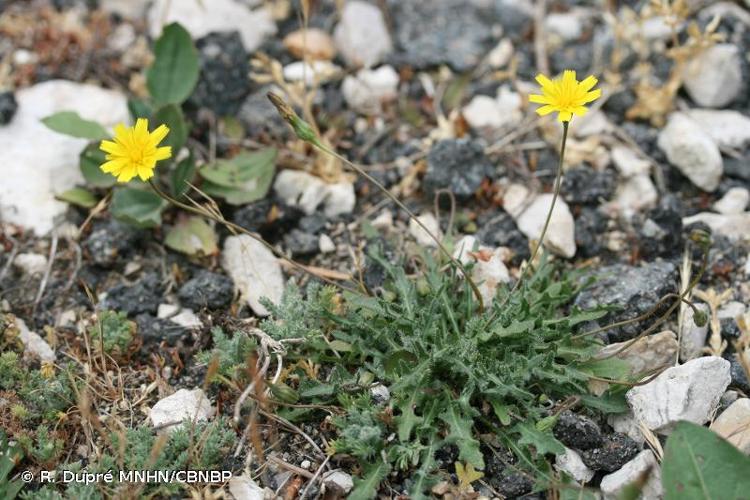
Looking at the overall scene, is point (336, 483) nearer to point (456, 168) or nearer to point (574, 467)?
point (574, 467)

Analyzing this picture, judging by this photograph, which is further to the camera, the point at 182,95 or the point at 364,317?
the point at 182,95

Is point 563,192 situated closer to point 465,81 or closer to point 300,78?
point 465,81

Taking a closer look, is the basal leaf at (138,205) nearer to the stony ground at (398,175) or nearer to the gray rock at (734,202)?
the stony ground at (398,175)

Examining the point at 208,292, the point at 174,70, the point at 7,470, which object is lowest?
the point at 7,470

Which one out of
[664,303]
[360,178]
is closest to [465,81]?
[360,178]

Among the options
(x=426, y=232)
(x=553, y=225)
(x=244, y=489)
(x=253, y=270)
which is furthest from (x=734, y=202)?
(x=244, y=489)

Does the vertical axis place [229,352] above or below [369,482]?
above
